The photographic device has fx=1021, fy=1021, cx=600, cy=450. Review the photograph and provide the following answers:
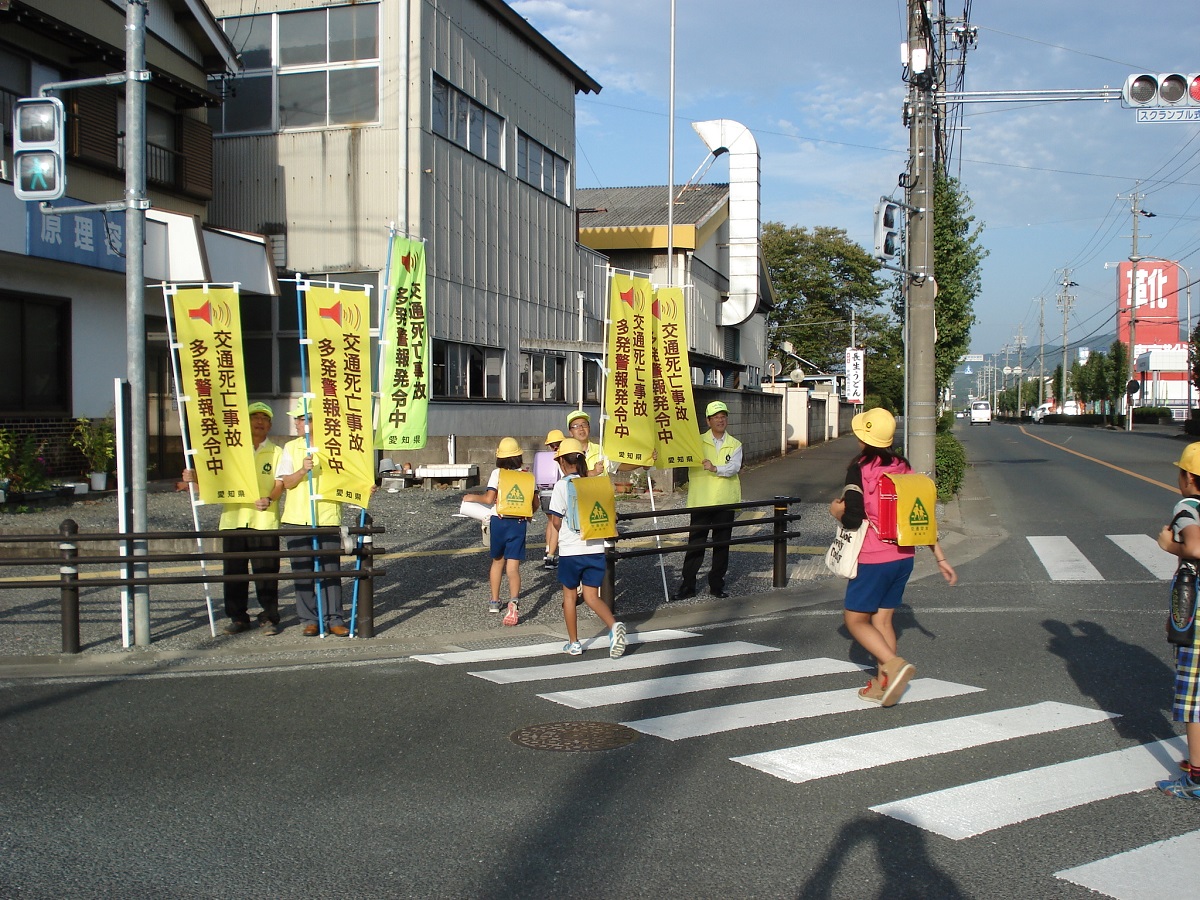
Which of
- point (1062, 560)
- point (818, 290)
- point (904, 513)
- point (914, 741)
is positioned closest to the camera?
point (914, 741)

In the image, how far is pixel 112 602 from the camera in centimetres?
1045

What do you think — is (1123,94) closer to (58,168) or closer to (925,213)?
(925,213)

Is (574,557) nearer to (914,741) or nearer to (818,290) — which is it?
(914,741)

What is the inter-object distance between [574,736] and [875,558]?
2.16 m

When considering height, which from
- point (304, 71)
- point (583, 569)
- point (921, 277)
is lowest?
point (583, 569)

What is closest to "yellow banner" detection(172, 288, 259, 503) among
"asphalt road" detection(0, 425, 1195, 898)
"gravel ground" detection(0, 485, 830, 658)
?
"gravel ground" detection(0, 485, 830, 658)

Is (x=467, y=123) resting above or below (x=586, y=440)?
above

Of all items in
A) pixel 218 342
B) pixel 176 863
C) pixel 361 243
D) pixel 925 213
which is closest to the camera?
pixel 176 863

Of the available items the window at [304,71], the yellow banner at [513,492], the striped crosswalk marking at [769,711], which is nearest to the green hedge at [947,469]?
the yellow banner at [513,492]

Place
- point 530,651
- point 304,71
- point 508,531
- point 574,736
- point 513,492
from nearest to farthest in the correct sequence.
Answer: point 574,736 → point 530,651 → point 513,492 → point 508,531 → point 304,71

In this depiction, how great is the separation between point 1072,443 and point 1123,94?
2908 centimetres

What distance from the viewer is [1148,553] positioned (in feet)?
43.2

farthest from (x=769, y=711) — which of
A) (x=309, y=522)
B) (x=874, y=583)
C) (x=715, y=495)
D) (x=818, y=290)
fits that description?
(x=818, y=290)

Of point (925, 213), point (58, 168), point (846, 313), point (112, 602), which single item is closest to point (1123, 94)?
point (925, 213)
